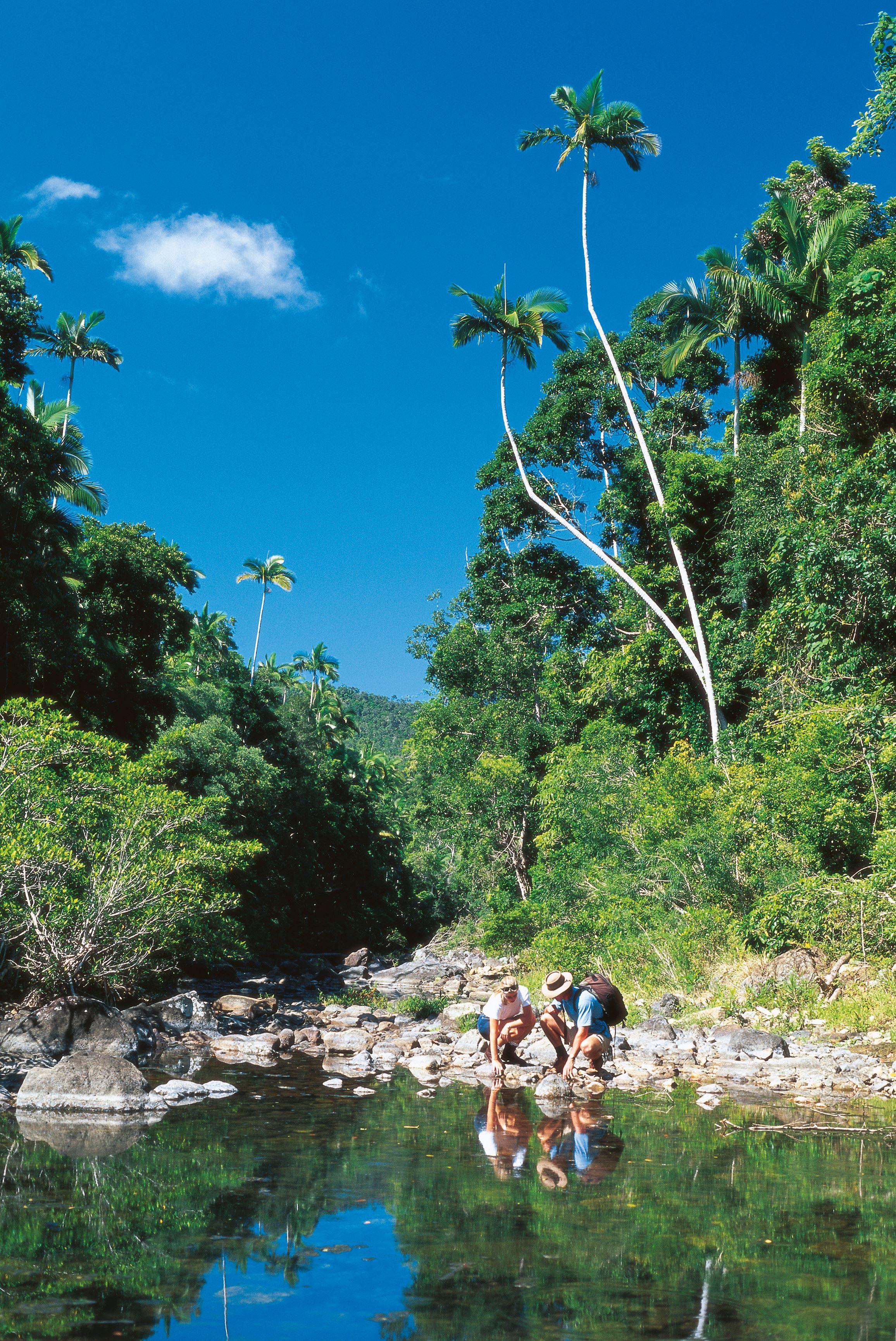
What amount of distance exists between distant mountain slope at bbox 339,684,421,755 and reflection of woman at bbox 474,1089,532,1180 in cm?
6822

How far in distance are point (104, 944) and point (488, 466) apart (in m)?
19.8

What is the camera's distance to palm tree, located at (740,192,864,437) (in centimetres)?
2141

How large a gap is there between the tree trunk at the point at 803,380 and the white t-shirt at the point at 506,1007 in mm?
12620

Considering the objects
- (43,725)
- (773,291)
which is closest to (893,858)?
(43,725)

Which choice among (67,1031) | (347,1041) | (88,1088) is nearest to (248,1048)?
(347,1041)

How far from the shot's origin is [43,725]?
12133 mm

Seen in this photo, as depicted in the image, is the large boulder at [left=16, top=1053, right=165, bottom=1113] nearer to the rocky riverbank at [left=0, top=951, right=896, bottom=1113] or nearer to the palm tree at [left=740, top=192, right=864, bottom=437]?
the rocky riverbank at [left=0, top=951, right=896, bottom=1113]

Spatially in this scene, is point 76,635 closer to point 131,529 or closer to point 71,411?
point 131,529

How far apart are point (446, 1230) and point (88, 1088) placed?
4716 mm

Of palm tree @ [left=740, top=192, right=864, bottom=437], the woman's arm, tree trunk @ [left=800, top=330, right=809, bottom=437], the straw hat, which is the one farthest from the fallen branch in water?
palm tree @ [left=740, top=192, right=864, bottom=437]

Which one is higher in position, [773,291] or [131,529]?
[773,291]

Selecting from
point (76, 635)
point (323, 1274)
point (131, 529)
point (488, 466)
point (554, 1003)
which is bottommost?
point (323, 1274)

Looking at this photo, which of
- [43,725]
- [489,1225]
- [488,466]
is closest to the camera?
[489,1225]

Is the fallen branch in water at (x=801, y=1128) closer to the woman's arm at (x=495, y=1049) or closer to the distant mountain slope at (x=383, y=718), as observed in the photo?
the woman's arm at (x=495, y=1049)
